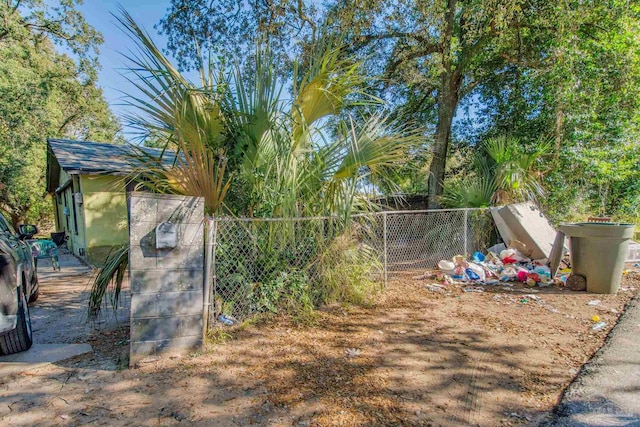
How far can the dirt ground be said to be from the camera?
2408mm

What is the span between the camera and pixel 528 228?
22.2ft

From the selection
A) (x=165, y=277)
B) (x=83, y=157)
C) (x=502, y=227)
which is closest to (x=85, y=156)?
(x=83, y=157)

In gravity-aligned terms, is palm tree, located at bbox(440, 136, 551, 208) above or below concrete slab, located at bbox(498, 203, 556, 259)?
above

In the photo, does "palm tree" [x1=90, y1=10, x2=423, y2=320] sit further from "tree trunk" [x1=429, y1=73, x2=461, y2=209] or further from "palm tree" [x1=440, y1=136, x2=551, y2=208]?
"tree trunk" [x1=429, y1=73, x2=461, y2=209]


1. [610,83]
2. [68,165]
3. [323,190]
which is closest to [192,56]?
[68,165]

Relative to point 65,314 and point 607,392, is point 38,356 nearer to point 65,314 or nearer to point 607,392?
point 65,314

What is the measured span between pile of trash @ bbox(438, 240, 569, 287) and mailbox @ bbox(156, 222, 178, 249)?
463 centimetres

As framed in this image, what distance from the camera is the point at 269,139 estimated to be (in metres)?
4.00

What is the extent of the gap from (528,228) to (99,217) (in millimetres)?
10203

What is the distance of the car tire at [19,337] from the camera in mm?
3236

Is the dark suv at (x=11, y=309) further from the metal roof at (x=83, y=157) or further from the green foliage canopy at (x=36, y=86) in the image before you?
the green foliage canopy at (x=36, y=86)

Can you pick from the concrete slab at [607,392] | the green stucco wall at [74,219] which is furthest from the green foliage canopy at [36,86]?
the concrete slab at [607,392]

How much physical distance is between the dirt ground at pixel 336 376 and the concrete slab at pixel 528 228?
242cm

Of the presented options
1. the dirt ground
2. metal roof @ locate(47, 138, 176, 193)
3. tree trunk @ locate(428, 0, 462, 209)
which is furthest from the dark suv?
tree trunk @ locate(428, 0, 462, 209)
